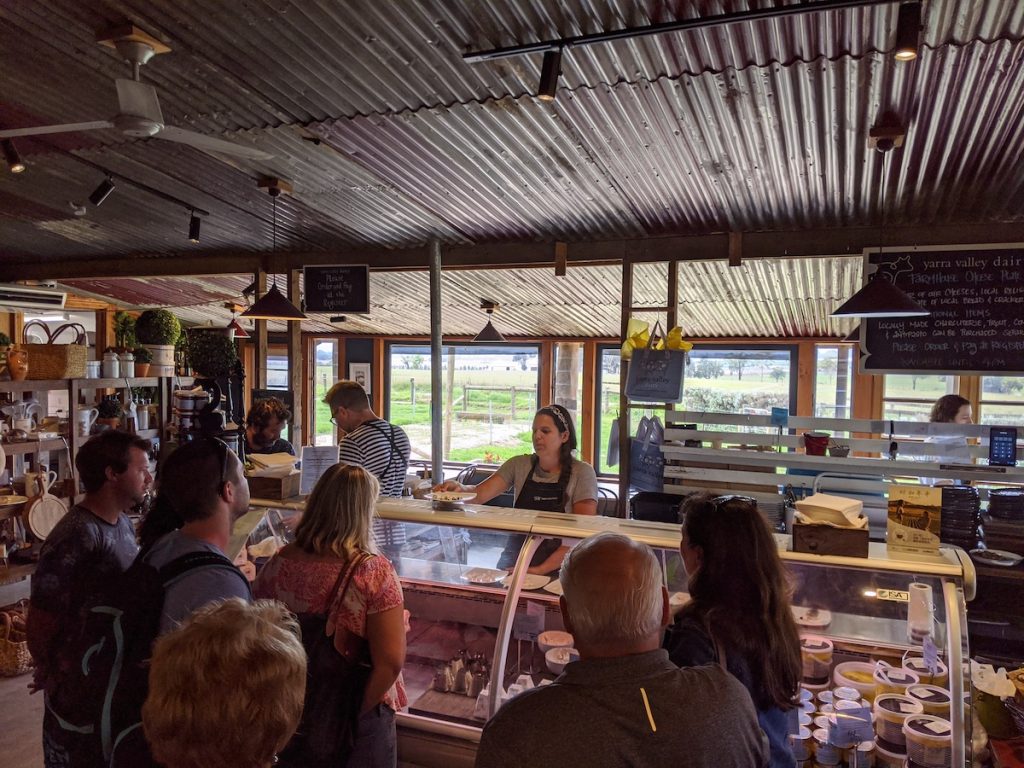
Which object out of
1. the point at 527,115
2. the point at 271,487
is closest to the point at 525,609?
the point at 271,487

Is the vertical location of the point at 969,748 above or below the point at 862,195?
below

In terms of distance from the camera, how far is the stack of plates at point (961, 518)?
4160 millimetres

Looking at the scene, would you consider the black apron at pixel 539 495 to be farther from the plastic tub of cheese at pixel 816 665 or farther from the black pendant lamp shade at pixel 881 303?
the black pendant lamp shade at pixel 881 303

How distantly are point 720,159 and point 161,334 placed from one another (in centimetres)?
576

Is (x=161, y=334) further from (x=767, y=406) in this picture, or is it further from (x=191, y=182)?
(x=767, y=406)

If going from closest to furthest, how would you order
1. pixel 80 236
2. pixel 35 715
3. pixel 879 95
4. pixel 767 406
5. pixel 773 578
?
1. pixel 773 578
2. pixel 879 95
3. pixel 35 715
4. pixel 80 236
5. pixel 767 406

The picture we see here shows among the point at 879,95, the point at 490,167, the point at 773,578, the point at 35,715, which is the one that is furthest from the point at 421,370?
the point at 773,578

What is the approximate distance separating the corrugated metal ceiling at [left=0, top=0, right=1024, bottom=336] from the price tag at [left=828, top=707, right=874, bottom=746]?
2.93m

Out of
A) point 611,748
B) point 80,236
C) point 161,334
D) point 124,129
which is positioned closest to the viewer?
point 611,748

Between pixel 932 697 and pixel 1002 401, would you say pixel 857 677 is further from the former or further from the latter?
pixel 1002 401

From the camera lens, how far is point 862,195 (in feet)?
16.7

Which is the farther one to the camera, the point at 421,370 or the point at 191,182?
the point at 421,370

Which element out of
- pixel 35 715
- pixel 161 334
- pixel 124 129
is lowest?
pixel 35 715

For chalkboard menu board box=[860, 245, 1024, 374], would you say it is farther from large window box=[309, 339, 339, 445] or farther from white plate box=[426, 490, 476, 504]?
large window box=[309, 339, 339, 445]
